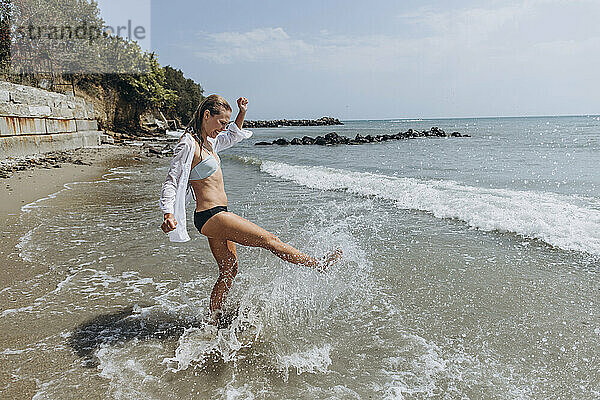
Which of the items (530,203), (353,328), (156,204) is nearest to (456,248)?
(353,328)

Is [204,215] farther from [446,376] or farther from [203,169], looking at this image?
[446,376]

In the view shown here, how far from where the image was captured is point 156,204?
1016 centimetres

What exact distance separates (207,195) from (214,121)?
2.21ft

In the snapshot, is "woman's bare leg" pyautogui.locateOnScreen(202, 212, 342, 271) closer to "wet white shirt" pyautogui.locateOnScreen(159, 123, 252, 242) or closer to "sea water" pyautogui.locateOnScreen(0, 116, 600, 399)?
"wet white shirt" pyautogui.locateOnScreen(159, 123, 252, 242)

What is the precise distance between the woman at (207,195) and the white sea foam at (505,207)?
4.67 meters

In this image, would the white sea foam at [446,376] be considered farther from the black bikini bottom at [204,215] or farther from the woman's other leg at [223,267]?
the black bikini bottom at [204,215]

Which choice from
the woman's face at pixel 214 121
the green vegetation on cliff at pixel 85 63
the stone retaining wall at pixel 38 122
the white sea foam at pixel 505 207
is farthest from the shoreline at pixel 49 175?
the white sea foam at pixel 505 207

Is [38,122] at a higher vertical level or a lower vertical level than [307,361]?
higher

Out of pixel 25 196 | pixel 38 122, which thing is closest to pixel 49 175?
pixel 25 196

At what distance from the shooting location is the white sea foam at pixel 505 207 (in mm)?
6781

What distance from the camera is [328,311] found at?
4461 millimetres

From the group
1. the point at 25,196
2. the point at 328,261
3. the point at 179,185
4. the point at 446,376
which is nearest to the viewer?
the point at 446,376

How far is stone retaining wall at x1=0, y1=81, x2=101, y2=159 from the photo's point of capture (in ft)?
50.5

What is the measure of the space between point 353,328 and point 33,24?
30.6 m
